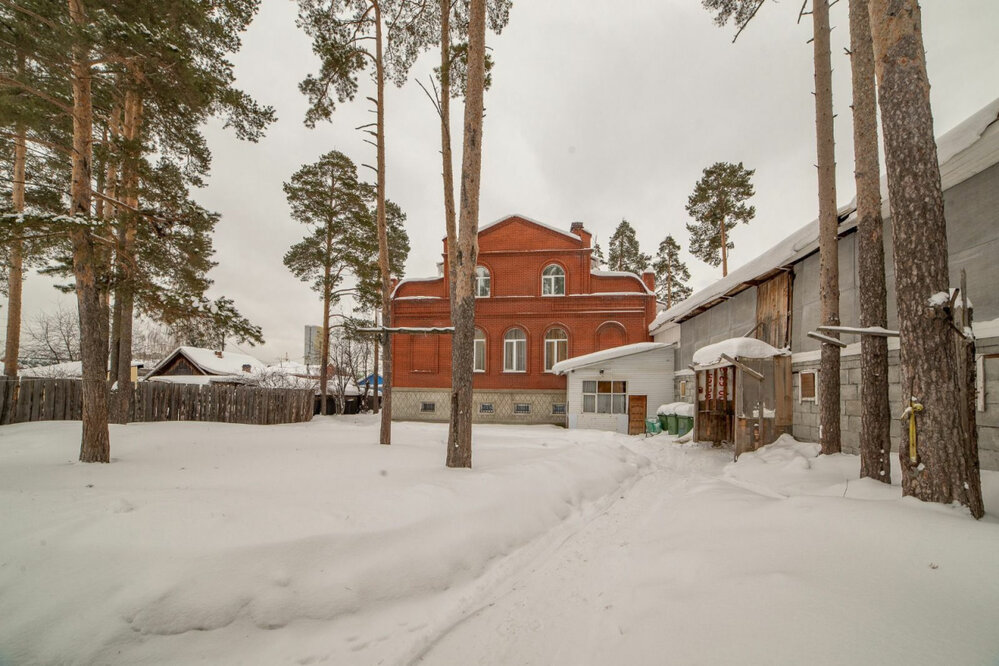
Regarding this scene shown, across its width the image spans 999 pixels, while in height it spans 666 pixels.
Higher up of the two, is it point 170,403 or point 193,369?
point 193,369

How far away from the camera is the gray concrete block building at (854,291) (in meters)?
5.50

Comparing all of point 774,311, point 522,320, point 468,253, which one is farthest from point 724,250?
point 468,253

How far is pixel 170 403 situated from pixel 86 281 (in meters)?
10.3

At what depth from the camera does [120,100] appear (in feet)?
26.1

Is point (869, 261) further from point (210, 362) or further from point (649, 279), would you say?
point (210, 362)

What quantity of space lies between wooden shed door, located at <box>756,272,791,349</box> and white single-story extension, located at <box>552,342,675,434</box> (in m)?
7.21

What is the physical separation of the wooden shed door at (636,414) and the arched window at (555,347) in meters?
4.94

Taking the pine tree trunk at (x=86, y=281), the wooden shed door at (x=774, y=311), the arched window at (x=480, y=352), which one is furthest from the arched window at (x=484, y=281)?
the pine tree trunk at (x=86, y=281)

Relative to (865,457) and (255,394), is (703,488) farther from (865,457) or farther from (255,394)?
(255,394)

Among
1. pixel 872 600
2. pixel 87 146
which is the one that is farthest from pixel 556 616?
pixel 87 146

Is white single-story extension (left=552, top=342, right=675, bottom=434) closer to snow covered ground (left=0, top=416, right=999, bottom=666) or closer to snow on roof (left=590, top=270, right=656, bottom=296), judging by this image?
snow on roof (left=590, top=270, right=656, bottom=296)

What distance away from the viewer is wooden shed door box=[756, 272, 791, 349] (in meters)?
10.6

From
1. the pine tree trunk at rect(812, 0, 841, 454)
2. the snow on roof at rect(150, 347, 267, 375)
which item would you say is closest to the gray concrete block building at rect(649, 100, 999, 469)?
the pine tree trunk at rect(812, 0, 841, 454)

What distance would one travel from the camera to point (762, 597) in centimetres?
269
